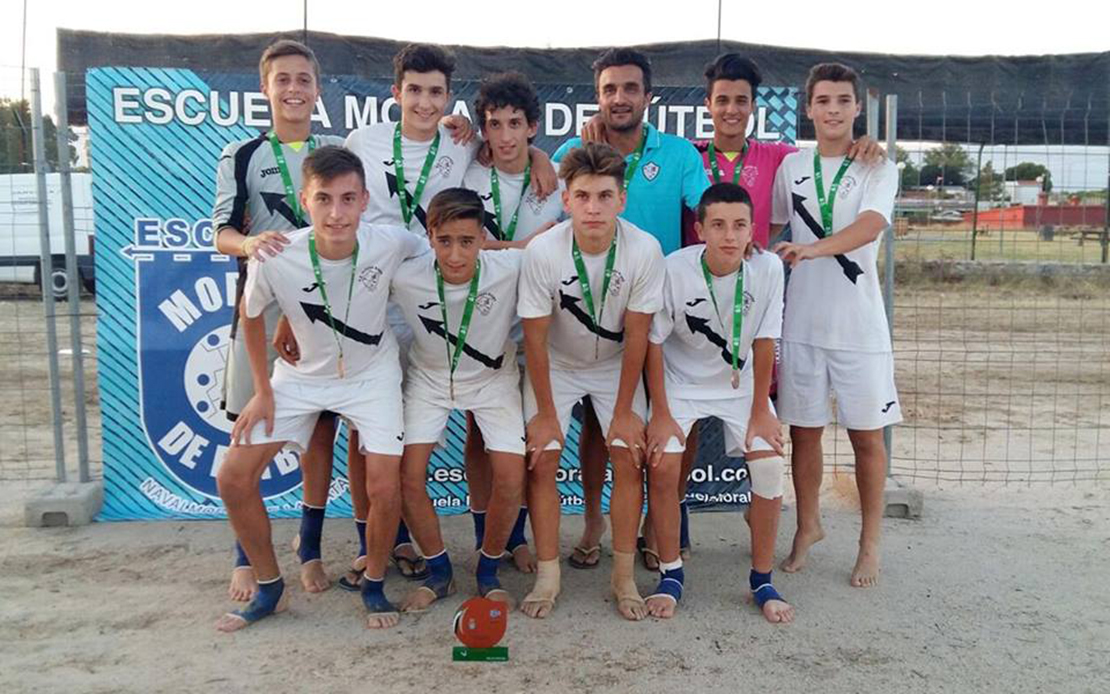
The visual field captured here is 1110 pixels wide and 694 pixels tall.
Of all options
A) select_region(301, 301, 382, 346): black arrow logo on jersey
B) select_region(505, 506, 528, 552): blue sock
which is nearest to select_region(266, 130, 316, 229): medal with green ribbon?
select_region(301, 301, 382, 346): black arrow logo on jersey

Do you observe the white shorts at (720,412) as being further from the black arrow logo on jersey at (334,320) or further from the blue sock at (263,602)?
the blue sock at (263,602)

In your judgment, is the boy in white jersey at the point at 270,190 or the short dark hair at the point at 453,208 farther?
the boy in white jersey at the point at 270,190

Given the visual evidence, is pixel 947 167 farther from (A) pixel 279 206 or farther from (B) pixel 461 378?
(A) pixel 279 206

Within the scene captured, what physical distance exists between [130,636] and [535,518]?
5.43 feet

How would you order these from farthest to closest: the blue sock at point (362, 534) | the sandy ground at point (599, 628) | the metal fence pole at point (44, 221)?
the metal fence pole at point (44, 221) < the blue sock at point (362, 534) < the sandy ground at point (599, 628)

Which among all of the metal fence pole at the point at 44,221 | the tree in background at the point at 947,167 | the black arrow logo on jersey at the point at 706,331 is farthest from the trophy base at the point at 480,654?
the tree in background at the point at 947,167

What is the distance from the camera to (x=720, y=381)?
409 cm

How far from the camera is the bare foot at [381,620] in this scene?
148 inches

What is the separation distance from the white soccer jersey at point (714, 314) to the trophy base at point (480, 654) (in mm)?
1309

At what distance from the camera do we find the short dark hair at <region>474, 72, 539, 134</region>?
13.2 feet

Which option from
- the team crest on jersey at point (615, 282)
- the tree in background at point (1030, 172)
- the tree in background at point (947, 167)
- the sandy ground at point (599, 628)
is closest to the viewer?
the sandy ground at point (599, 628)

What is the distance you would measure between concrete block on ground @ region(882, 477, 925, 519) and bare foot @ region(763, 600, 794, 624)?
161 cm

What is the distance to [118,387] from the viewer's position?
5.04m

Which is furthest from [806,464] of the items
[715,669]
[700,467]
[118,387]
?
[118,387]
